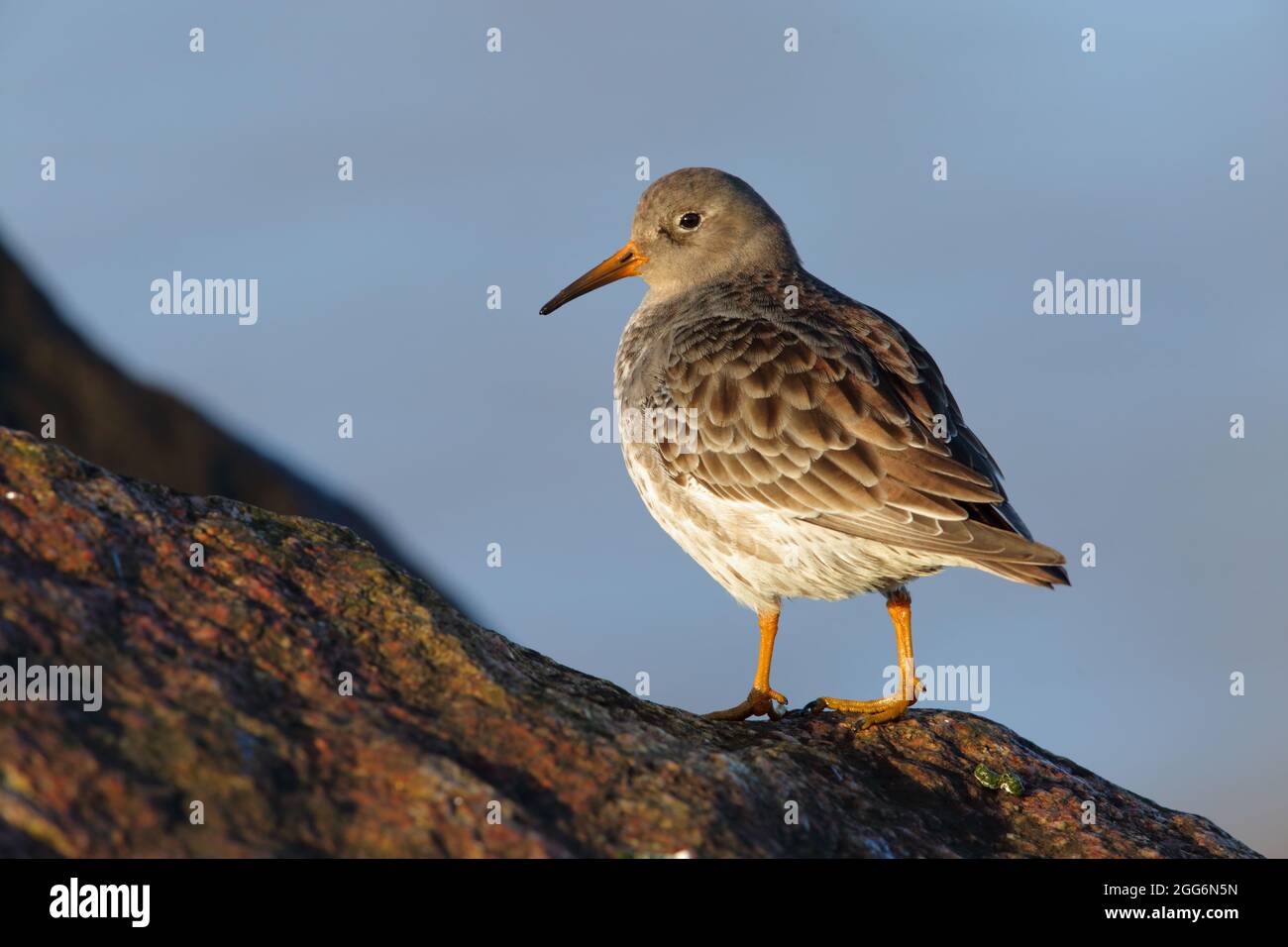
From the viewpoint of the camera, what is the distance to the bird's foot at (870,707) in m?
8.67

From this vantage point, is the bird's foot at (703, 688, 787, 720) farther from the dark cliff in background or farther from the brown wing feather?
the dark cliff in background

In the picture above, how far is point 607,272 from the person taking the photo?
12.7m

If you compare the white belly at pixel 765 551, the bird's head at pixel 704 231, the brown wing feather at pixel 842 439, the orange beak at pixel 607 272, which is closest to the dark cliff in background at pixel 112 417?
the orange beak at pixel 607 272

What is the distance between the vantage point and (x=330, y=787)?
5758 mm

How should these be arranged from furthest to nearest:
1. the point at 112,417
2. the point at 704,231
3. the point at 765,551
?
1. the point at 112,417
2. the point at 704,231
3. the point at 765,551

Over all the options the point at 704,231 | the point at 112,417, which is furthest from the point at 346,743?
the point at 112,417

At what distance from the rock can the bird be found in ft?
4.70

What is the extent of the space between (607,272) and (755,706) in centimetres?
486

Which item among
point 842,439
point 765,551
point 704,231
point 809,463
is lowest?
point 765,551

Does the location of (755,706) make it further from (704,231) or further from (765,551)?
(704,231)

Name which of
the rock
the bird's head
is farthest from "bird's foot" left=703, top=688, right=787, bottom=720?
the bird's head
